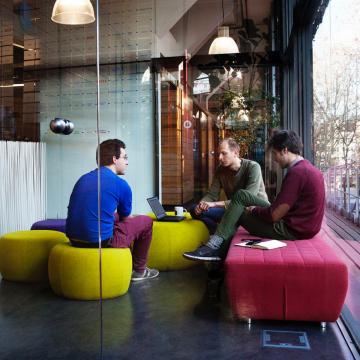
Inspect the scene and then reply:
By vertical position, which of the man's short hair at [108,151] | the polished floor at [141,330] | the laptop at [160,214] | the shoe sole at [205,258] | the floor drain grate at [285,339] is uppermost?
the man's short hair at [108,151]

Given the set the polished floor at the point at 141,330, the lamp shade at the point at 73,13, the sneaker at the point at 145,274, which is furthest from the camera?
the sneaker at the point at 145,274

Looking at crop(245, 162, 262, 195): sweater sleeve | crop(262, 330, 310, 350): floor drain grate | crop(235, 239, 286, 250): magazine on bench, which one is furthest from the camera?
crop(245, 162, 262, 195): sweater sleeve

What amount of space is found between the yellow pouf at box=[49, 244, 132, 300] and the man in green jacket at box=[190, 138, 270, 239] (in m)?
0.94

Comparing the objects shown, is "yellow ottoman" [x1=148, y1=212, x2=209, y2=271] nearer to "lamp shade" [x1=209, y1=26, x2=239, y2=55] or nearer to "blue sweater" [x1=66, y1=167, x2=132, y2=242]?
"blue sweater" [x1=66, y1=167, x2=132, y2=242]

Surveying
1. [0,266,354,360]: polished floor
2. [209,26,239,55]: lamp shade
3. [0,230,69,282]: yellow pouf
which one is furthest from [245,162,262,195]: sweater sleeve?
[209,26,239,55]: lamp shade

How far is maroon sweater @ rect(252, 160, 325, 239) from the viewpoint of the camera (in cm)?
296

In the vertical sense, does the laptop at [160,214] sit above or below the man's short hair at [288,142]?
below

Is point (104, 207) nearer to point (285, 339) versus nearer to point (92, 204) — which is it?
point (92, 204)

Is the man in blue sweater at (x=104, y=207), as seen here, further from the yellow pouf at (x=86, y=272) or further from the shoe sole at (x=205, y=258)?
the shoe sole at (x=205, y=258)

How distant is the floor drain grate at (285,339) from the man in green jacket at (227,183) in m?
1.33

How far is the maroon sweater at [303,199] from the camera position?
9.70ft

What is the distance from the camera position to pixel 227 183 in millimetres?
4016

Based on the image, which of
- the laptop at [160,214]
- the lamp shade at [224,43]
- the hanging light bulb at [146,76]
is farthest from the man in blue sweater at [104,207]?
the lamp shade at [224,43]

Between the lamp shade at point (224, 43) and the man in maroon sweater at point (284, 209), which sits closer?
the man in maroon sweater at point (284, 209)
